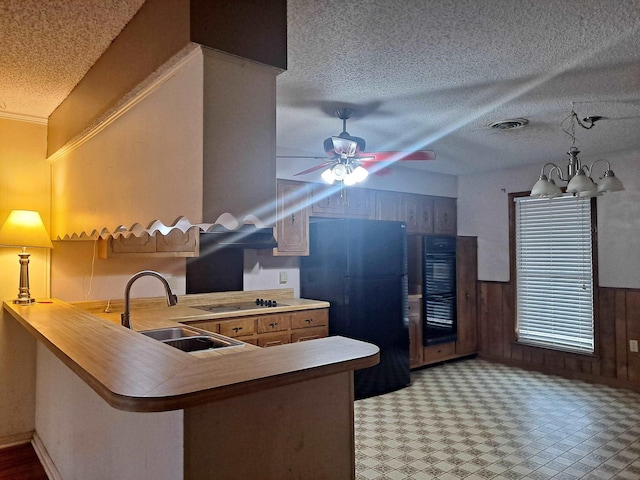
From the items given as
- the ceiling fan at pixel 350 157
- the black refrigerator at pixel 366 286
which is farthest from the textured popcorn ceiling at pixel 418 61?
the black refrigerator at pixel 366 286

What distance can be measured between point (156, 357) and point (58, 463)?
5.14 ft

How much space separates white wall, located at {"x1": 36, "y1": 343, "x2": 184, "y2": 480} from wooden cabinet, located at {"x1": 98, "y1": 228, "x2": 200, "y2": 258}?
31.4 inches

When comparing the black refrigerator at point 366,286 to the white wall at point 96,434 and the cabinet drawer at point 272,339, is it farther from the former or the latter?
the white wall at point 96,434

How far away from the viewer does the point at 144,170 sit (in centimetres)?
173

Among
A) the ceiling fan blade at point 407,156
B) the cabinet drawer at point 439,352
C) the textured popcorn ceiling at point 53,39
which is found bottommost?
the cabinet drawer at point 439,352

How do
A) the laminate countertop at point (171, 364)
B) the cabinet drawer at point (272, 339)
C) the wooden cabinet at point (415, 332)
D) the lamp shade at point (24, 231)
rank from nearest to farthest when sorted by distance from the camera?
the laminate countertop at point (171, 364)
the lamp shade at point (24, 231)
the cabinet drawer at point (272, 339)
the wooden cabinet at point (415, 332)

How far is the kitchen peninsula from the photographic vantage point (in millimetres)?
1294

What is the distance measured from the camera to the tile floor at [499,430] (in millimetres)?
2729

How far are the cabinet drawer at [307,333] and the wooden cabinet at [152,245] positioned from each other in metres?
1.09

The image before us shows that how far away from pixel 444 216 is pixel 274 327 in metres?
3.01

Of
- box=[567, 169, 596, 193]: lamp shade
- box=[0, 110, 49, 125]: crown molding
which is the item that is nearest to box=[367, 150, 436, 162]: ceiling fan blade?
box=[567, 169, 596, 193]: lamp shade

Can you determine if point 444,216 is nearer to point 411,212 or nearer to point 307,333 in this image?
point 411,212

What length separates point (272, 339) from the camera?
12.1ft

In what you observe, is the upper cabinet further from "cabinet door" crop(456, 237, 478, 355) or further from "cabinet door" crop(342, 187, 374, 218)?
"cabinet door" crop(456, 237, 478, 355)
